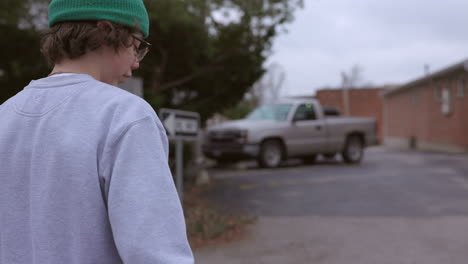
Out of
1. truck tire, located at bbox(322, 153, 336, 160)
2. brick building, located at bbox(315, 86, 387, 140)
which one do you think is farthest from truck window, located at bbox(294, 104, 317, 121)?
brick building, located at bbox(315, 86, 387, 140)

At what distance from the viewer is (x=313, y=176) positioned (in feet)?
41.7

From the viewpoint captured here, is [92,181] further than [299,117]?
No

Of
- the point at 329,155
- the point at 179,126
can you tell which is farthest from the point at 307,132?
the point at 179,126

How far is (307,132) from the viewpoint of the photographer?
51.1ft

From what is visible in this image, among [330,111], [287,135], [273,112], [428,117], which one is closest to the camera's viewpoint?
[287,135]

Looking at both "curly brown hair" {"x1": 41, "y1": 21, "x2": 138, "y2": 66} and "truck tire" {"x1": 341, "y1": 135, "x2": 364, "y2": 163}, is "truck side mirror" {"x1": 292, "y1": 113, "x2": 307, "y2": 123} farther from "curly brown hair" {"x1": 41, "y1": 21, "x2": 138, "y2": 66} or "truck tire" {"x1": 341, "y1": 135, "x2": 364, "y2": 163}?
"curly brown hair" {"x1": 41, "y1": 21, "x2": 138, "y2": 66}

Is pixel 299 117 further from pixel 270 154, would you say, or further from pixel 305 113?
pixel 270 154

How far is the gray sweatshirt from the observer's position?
1.18m

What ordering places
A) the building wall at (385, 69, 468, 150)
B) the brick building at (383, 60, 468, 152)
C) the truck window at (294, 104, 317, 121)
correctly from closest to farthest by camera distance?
1. the truck window at (294, 104, 317, 121)
2. the brick building at (383, 60, 468, 152)
3. the building wall at (385, 69, 468, 150)

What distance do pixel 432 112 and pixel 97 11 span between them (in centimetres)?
2693

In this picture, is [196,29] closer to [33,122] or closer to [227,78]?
Answer: [227,78]

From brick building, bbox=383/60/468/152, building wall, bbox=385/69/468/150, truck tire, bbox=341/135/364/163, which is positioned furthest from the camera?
building wall, bbox=385/69/468/150

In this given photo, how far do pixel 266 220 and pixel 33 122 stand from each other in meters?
6.29

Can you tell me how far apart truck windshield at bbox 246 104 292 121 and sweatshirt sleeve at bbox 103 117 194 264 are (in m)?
14.3
